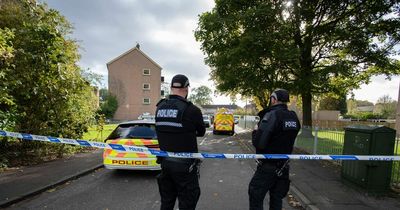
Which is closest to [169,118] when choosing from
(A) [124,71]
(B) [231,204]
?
(B) [231,204]

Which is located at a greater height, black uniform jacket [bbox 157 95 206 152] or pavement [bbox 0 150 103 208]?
black uniform jacket [bbox 157 95 206 152]

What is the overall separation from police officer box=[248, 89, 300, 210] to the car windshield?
13.9 feet

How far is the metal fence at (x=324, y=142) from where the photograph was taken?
894cm

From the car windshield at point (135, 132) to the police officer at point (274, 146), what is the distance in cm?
424

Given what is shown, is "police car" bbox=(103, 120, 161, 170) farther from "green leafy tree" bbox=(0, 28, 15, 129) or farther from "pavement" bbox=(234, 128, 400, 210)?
"pavement" bbox=(234, 128, 400, 210)

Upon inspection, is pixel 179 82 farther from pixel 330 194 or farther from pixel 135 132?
pixel 135 132

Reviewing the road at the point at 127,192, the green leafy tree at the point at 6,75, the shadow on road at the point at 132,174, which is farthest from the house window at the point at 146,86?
the shadow on road at the point at 132,174

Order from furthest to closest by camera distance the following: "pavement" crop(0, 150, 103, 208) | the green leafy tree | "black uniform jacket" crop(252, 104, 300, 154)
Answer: the green leafy tree
"pavement" crop(0, 150, 103, 208)
"black uniform jacket" crop(252, 104, 300, 154)

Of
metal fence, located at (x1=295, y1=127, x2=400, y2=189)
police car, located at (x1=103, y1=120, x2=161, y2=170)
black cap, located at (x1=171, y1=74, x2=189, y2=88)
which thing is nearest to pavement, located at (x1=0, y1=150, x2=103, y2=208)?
police car, located at (x1=103, y1=120, x2=161, y2=170)

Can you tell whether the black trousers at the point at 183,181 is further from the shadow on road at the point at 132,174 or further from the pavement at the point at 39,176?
the shadow on road at the point at 132,174

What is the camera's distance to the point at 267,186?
3727 millimetres

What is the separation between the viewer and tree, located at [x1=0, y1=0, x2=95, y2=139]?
345 inches

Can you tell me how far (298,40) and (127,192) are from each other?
14.5 meters

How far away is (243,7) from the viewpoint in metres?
17.3
